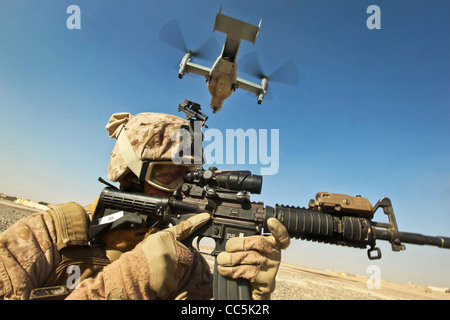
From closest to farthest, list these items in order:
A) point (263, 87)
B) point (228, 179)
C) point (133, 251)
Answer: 1. point (133, 251)
2. point (228, 179)
3. point (263, 87)

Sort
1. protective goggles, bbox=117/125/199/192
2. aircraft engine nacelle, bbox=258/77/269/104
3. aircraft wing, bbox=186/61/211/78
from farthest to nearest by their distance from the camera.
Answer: aircraft engine nacelle, bbox=258/77/269/104 → aircraft wing, bbox=186/61/211/78 → protective goggles, bbox=117/125/199/192

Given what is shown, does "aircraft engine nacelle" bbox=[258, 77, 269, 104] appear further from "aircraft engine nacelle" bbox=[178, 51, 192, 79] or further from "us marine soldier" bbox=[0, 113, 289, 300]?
"us marine soldier" bbox=[0, 113, 289, 300]

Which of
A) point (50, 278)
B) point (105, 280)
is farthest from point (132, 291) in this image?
point (50, 278)

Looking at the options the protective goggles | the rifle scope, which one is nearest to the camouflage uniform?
the protective goggles

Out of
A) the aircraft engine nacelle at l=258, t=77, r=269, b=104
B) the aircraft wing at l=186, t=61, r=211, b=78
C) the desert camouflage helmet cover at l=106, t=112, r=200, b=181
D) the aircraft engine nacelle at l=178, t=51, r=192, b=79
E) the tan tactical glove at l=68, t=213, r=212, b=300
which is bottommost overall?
the tan tactical glove at l=68, t=213, r=212, b=300

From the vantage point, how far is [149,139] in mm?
3467

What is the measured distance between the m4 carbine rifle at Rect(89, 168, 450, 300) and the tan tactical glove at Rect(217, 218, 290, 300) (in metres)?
0.14

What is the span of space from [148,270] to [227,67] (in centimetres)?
1535

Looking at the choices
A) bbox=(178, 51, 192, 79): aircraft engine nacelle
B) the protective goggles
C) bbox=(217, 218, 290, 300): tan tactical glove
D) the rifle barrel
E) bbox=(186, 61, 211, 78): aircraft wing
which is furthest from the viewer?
bbox=(178, 51, 192, 79): aircraft engine nacelle

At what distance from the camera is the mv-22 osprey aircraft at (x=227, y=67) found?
13945 millimetres

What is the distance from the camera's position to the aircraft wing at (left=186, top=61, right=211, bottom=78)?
63.2 feet

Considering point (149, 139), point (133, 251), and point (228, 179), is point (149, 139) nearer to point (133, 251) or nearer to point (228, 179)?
point (228, 179)

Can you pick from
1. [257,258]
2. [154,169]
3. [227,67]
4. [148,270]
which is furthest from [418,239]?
[227,67]

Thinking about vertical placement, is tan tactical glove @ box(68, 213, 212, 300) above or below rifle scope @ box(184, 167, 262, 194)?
below
